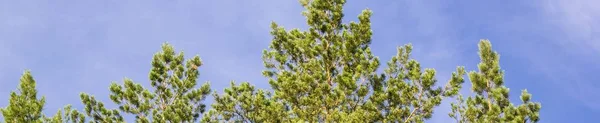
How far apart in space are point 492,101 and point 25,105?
1318 centimetres

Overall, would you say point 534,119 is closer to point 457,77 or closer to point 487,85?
point 487,85

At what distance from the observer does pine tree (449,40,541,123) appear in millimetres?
15195

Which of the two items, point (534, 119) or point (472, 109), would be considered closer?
point (534, 119)

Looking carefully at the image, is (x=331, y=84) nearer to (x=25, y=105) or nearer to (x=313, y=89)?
(x=313, y=89)

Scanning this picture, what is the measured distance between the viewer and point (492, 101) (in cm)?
1667

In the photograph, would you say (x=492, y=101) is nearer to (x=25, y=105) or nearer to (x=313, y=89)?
(x=313, y=89)

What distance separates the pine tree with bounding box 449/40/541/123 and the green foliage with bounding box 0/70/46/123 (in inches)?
475

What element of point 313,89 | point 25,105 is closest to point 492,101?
point 313,89

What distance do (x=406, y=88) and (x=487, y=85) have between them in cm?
322

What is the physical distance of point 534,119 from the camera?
49.8 feet

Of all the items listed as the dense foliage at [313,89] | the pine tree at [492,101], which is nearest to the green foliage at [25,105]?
the dense foliage at [313,89]

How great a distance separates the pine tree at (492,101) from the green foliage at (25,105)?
12.1 m

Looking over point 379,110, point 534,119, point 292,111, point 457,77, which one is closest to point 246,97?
point 292,111

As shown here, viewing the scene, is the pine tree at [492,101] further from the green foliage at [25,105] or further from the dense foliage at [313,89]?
the green foliage at [25,105]
